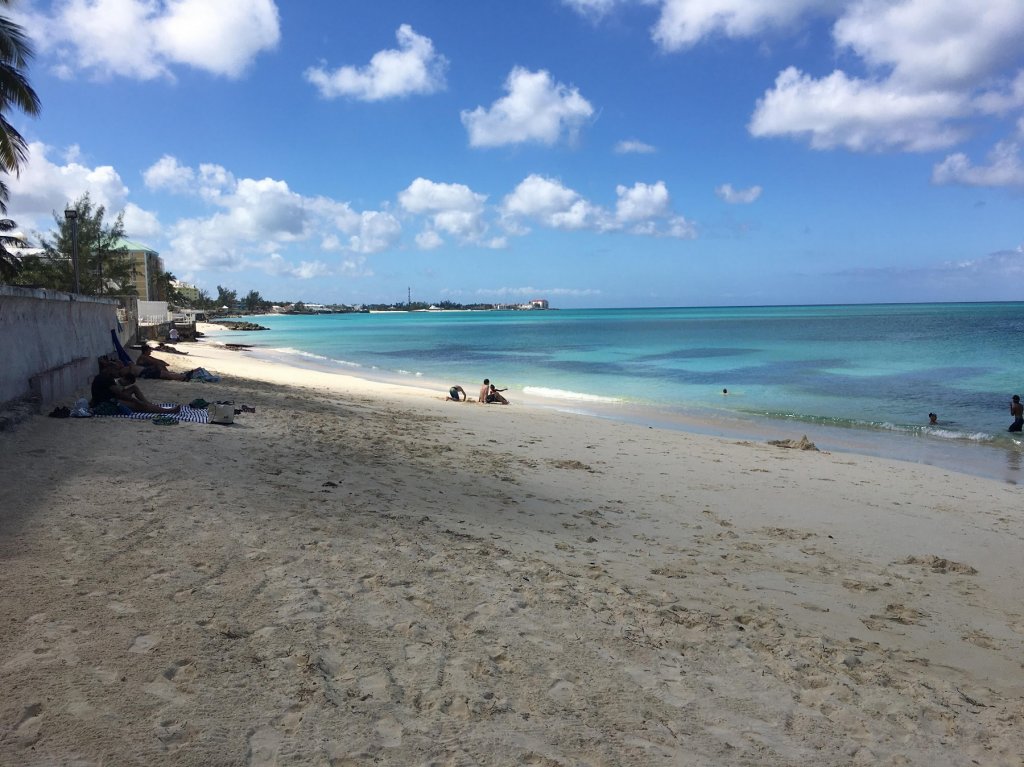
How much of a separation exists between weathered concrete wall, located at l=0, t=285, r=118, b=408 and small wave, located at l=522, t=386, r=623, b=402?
1318 centimetres

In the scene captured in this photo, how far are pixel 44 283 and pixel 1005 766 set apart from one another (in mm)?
37363

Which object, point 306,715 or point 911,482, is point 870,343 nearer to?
point 911,482

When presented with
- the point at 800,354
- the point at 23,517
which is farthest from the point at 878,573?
the point at 800,354

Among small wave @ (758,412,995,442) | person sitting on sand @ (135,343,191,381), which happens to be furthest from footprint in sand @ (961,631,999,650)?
person sitting on sand @ (135,343,191,381)

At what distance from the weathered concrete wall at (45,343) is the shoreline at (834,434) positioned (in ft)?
30.9

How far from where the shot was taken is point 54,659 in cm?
297

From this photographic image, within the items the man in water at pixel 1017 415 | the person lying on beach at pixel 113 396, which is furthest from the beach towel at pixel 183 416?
the man in water at pixel 1017 415

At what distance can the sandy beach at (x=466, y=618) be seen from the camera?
112 inches

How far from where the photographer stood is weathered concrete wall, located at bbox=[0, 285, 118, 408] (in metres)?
8.45

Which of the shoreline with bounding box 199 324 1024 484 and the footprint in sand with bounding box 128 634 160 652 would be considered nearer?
the footprint in sand with bounding box 128 634 160 652

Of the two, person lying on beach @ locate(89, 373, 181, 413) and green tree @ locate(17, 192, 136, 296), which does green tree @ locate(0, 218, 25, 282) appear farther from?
person lying on beach @ locate(89, 373, 181, 413)

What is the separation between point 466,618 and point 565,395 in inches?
723

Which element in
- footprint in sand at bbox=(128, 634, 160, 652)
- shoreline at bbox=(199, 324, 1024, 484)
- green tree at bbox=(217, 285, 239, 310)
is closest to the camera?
footprint in sand at bbox=(128, 634, 160, 652)

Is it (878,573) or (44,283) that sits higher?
(44,283)
